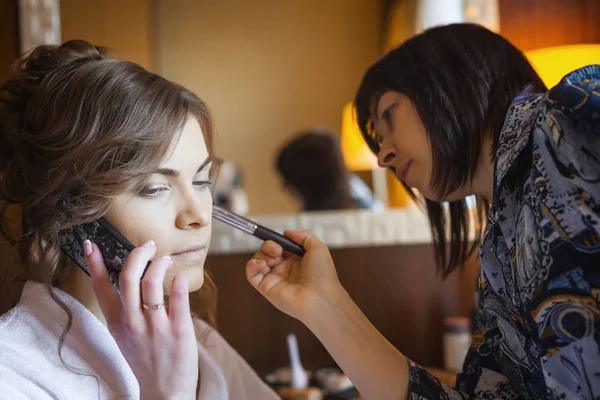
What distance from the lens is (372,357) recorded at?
0.85 m

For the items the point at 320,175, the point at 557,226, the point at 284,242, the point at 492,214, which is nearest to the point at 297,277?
the point at 284,242

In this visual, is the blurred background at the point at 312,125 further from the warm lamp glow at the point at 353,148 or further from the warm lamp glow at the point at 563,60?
the warm lamp glow at the point at 563,60

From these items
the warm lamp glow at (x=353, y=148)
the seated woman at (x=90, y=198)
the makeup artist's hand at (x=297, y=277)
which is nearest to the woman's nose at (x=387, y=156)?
the makeup artist's hand at (x=297, y=277)

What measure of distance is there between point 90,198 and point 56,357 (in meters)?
0.21

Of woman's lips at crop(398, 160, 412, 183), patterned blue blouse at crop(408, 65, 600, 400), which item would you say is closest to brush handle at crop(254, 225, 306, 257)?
woman's lips at crop(398, 160, 412, 183)

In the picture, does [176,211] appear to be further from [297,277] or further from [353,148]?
[353,148]

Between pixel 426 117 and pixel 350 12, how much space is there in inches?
23.8

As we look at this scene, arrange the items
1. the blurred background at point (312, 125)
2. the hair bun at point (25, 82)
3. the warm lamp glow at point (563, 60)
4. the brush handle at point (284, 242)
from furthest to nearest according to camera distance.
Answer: the blurred background at point (312, 125), the warm lamp glow at point (563, 60), the brush handle at point (284, 242), the hair bun at point (25, 82)

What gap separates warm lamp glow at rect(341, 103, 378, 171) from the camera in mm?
1478

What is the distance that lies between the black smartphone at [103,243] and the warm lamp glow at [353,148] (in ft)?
2.63

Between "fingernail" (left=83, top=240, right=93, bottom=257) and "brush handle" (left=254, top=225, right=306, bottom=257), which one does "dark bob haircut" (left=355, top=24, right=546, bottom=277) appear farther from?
"fingernail" (left=83, top=240, right=93, bottom=257)

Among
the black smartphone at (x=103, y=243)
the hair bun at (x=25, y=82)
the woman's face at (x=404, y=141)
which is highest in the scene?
the hair bun at (x=25, y=82)

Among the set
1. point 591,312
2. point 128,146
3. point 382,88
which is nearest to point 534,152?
point 591,312

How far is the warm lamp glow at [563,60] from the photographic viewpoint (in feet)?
3.67
